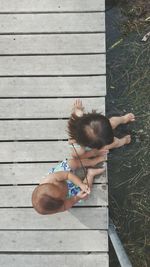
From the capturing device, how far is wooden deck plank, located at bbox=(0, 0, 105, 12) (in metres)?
3.58

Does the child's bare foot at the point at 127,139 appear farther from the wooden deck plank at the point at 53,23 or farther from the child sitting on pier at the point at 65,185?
the wooden deck plank at the point at 53,23

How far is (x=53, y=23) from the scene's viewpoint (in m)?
3.56

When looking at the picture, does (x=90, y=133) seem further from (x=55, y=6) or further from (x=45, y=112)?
(x=55, y=6)

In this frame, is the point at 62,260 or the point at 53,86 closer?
the point at 62,260

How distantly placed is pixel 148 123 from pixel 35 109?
819 mm

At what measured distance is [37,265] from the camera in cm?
324

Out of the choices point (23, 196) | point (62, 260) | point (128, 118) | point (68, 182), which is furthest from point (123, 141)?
point (62, 260)

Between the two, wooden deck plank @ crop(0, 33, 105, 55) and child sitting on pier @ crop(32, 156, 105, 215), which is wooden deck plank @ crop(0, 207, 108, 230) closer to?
child sitting on pier @ crop(32, 156, 105, 215)

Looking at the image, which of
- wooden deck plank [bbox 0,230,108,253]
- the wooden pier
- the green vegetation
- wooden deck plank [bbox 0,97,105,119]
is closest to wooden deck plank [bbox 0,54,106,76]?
the wooden pier

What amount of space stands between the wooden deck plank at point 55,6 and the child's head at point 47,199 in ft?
3.93

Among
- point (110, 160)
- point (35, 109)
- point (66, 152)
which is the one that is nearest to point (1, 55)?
point (35, 109)

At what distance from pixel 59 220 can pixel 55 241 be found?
12 cm

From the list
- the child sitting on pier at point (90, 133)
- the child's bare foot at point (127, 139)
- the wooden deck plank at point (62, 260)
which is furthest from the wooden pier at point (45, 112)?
the child's bare foot at point (127, 139)

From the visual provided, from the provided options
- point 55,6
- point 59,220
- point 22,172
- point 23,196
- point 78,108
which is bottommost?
point 59,220
